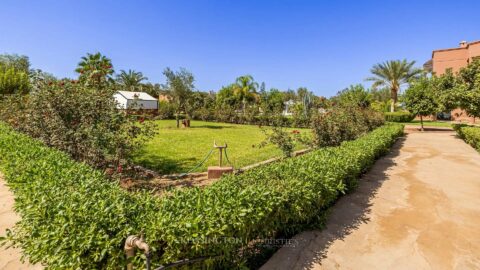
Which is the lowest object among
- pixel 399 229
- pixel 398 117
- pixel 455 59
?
pixel 399 229

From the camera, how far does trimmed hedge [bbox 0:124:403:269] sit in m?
2.05

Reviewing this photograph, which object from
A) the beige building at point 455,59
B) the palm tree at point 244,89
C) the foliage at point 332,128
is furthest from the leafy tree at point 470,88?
the palm tree at point 244,89

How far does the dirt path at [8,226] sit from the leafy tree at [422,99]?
22.8 meters

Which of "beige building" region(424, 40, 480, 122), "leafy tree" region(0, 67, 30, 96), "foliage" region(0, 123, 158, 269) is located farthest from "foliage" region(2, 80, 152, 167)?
"beige building" region(424, 40, 480, 122)

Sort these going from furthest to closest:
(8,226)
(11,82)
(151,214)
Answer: (11,82) < (8,226) < (151,214)

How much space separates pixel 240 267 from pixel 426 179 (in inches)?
263

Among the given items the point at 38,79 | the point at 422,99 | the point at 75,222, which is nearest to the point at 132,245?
the point at 75,222

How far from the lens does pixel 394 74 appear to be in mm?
31922

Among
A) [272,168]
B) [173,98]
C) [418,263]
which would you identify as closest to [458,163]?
[418,263]

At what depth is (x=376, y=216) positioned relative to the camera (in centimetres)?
461

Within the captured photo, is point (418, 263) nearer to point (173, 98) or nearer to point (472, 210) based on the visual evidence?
point (472, 210)

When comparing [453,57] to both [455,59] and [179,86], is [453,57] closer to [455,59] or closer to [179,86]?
[455,59]

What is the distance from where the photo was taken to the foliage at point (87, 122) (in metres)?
5.44

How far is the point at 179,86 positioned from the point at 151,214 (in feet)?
71.4
